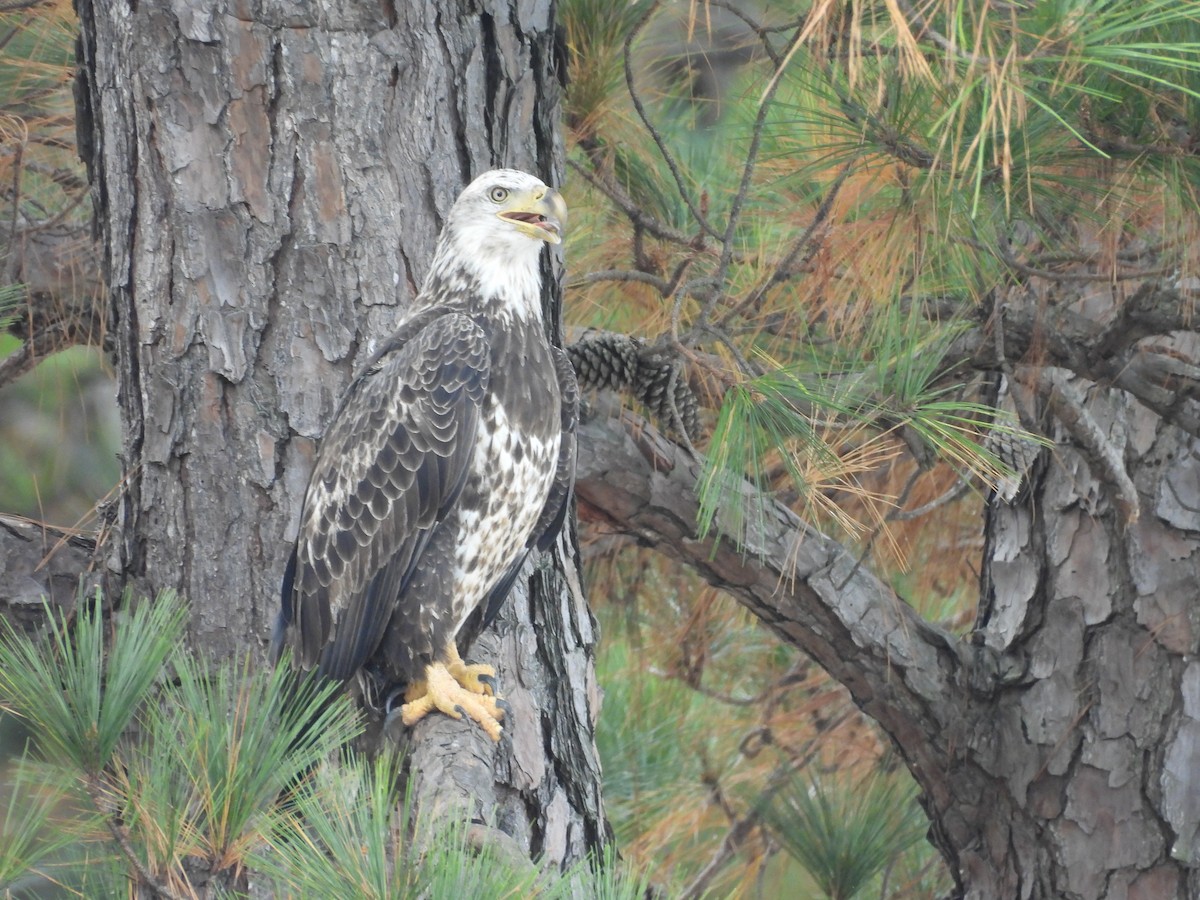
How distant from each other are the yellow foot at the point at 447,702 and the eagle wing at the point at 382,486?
132mm

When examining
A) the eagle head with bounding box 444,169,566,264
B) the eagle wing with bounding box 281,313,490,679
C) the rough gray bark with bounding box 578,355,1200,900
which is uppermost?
the eagle head with bounding box 444,169,566,264

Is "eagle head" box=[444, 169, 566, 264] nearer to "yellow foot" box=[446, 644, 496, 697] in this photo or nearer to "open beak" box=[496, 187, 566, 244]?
"open beak" box=[496, 187, 566, 244]

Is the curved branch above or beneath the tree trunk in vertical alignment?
beneath

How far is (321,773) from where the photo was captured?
1728 millimetres

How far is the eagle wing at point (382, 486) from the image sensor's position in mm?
2549

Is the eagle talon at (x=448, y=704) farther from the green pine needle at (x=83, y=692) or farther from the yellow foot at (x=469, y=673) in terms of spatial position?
the green pine needle at (x=83, y=692)

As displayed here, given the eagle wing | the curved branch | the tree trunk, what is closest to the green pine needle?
the eagle wing

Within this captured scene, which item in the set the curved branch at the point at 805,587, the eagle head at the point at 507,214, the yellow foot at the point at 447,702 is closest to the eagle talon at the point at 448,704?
the yellow foot at the point at 447,702

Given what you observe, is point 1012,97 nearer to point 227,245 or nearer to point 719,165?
point 227,245

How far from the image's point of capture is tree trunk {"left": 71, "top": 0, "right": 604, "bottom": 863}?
108 inches

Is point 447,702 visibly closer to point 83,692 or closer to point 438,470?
point 438,470

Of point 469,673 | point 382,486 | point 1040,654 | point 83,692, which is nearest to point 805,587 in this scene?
point 1040,654

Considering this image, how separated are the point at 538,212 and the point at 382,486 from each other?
0.59m

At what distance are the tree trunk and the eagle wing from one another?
0.19m
